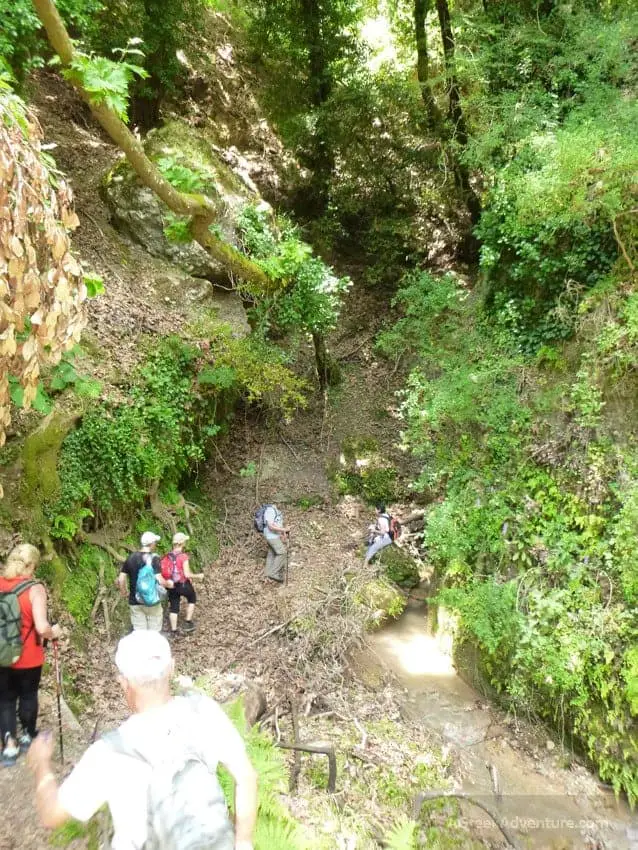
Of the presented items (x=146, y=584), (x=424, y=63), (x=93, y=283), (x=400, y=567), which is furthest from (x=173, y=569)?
(x=424, y=63)

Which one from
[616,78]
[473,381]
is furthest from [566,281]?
[616,78]

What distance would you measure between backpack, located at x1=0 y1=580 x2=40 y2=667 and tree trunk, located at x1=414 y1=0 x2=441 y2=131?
12.0m

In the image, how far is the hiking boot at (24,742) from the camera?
3.76 metres

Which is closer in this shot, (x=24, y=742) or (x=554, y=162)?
(x=24, y=742)

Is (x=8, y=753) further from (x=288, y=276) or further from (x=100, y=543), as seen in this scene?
(x=288, y=276)

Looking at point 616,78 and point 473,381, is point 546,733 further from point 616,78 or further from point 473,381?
point 616,78

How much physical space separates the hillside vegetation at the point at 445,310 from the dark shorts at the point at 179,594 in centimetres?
102

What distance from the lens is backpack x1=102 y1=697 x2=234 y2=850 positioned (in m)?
1.77

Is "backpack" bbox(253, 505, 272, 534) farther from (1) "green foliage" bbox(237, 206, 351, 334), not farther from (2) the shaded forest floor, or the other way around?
(1) "green foliage" bbox(237, 206, 351, 334)

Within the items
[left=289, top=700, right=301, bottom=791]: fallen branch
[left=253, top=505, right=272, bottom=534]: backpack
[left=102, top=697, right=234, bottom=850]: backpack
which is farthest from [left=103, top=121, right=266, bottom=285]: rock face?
[left=102, top=697, right=234, bottom=850]: backpack

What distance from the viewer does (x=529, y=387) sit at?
805cm

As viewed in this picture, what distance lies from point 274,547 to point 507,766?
4364mm

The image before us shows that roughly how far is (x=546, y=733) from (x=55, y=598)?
21.2ft

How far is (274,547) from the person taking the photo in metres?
8.49
